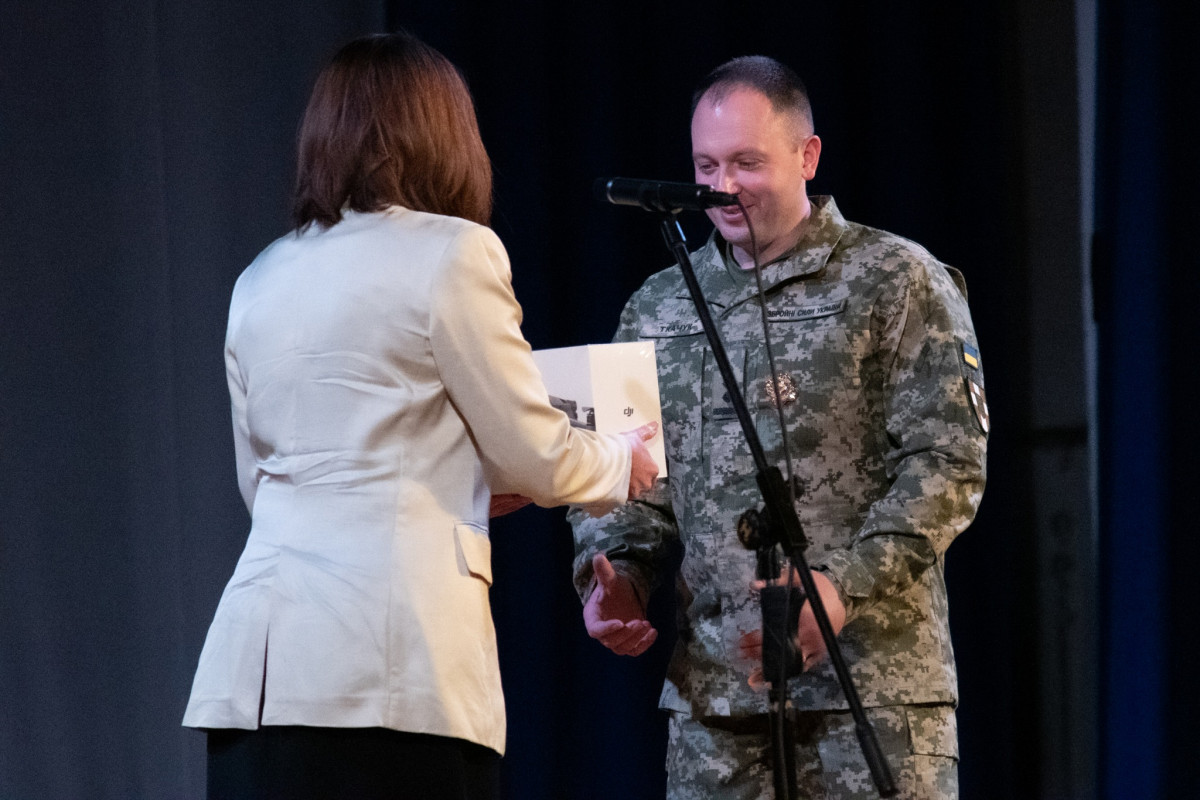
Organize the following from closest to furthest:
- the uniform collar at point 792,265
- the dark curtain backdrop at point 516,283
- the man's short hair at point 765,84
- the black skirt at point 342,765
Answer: the black skirt at point 342,765, the uniform collar at point 792,265, the man's short hair at point 765,84, the dark curtain backdrop at point 516,283

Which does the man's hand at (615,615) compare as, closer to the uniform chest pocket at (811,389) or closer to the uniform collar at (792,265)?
the uniform chest pocket at (811,389)

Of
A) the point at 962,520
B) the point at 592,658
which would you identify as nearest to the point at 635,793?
the point at 592,658

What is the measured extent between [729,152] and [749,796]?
1072mm

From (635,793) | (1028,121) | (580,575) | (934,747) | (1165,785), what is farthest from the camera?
(1028,121)

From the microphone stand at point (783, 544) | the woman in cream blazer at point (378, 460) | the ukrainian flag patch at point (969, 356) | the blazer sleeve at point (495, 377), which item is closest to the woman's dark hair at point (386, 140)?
the woman in cream blazer at point (378, 460)

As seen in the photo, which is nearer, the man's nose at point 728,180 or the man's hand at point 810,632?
the man's hand at point 810,632

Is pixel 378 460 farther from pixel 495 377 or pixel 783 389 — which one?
pixel 783 389

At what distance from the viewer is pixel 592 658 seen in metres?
3.65

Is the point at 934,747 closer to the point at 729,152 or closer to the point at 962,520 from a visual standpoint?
the point at 962,520

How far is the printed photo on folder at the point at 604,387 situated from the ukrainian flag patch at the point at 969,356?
50cm

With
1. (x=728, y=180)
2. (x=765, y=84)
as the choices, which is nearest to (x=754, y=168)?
(x=728, y=180)

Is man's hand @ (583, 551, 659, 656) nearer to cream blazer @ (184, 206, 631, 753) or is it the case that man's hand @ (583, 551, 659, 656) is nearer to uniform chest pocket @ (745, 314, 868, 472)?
uniform chest pocket @ (745, 314, 868, 472)

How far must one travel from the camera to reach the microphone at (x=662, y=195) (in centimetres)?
181

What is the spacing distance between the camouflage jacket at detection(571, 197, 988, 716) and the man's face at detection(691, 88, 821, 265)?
0.05 meters
